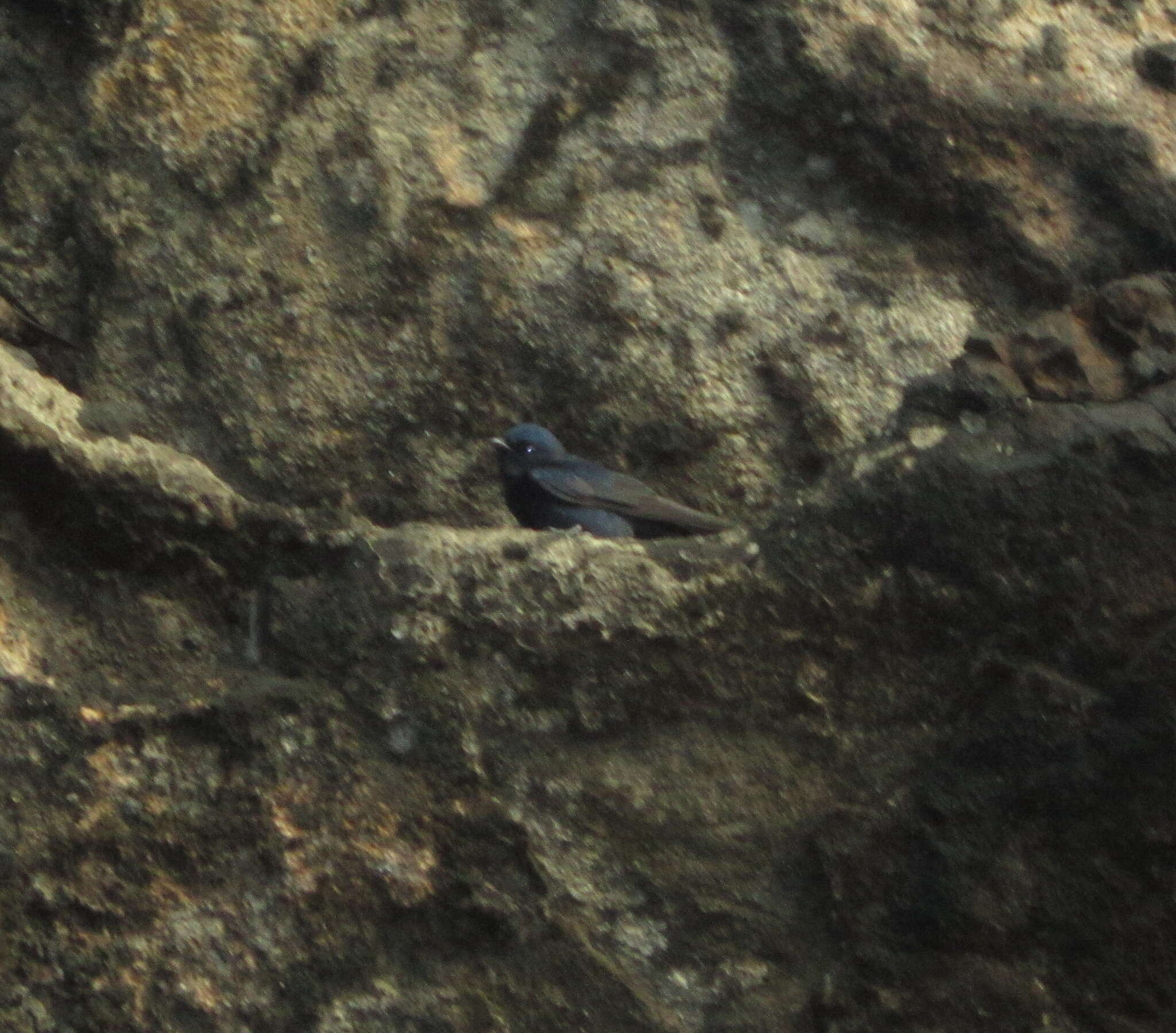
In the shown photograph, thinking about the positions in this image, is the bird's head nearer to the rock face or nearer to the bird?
the bird

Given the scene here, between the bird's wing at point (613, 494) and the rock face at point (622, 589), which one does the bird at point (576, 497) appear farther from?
the rock face at point (622, 589)

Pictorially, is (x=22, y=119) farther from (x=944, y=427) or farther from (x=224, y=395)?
(x=944, y=427)

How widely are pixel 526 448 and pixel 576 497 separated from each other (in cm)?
24

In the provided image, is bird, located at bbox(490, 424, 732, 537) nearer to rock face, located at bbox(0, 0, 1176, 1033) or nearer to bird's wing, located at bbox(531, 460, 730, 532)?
bird's wing, located at bbox(531, 460, 730, 532)

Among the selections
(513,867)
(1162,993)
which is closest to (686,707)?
(513,867)

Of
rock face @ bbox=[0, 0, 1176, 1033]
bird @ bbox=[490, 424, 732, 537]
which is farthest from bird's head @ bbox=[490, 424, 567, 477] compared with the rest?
rock face @ bbox=[0, 0, 1176, 1033]

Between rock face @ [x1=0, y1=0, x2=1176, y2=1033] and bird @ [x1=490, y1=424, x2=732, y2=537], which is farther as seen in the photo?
bird @ [x1=490, y1=424, x2=732, y2=537]

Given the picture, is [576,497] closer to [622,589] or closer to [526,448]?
[526,448]

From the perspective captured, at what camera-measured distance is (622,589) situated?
163 inches

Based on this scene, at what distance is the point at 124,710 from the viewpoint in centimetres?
413

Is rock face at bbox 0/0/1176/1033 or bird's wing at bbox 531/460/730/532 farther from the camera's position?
bird's wing at bbox 531/460/730/532

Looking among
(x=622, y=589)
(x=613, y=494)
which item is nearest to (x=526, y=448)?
(x=613, y=494)

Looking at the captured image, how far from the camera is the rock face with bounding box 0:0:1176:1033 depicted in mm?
3932

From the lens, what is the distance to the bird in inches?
201
